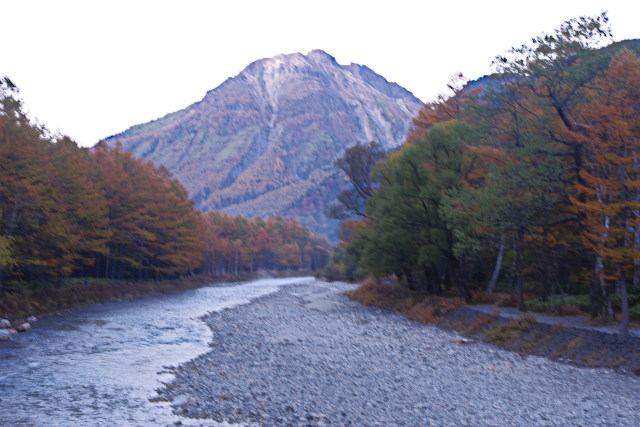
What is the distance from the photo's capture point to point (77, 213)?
37.2 metres

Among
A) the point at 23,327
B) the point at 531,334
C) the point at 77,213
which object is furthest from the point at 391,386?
the point at 77,213

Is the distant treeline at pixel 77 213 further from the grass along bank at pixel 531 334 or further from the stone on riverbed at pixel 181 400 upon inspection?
the grass along bank at pixel 531 334

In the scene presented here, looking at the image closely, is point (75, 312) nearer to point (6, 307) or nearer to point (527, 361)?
point (6, 307)

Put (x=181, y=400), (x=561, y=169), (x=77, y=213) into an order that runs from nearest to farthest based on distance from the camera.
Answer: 1. (x=181, y=400)
2. (x=561, y=169)
3. (x=77, y=213)

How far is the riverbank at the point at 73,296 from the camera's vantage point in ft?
96.8

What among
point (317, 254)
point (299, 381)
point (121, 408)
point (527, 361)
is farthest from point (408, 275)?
point (317, 254)

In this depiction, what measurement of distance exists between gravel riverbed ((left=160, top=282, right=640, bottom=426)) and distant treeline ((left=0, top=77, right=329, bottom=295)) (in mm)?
16334

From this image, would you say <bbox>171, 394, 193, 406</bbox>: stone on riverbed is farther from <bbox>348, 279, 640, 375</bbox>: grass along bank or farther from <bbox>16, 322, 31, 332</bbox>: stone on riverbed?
<bbox>16, 322, 31, 332</bbox>: stone on riverbed

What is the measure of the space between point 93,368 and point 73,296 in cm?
2321

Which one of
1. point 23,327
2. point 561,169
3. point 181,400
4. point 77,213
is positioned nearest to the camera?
point 181,400

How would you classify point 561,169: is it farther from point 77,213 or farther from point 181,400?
point 77,213

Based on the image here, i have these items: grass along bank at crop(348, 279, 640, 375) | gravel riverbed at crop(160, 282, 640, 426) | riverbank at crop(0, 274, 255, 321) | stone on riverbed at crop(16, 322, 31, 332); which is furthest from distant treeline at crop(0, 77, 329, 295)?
grass along bank at crop(348, 279, 640, 375)

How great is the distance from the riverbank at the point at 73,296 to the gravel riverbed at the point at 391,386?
14.3 meters

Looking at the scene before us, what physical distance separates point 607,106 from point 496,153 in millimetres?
5482
